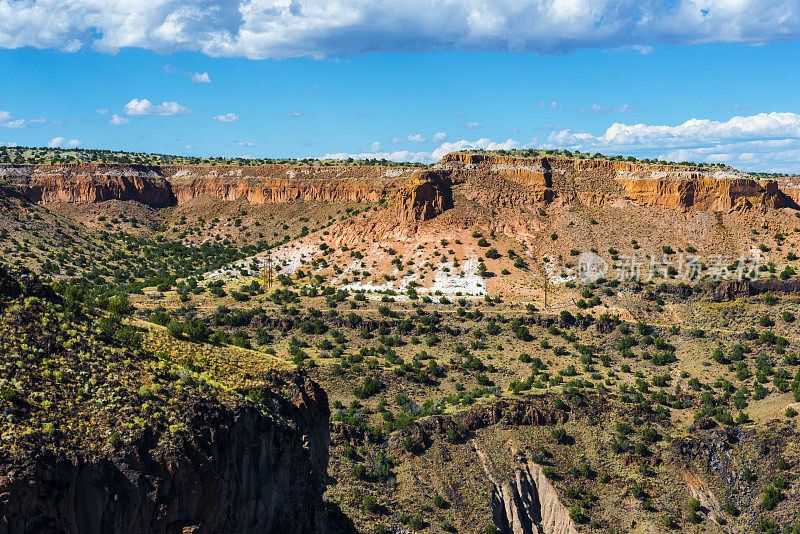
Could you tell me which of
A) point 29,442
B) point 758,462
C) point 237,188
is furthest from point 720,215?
point 29,442

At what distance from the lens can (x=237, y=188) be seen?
122 m

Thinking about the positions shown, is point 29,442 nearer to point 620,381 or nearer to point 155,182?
point 620,381

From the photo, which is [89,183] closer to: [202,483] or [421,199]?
[421,199]

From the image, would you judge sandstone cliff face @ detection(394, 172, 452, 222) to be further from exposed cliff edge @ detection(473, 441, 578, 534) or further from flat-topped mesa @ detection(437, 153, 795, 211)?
exposed cliff edge @ detection(473, 441, 578, 534)

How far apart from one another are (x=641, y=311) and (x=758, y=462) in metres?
26.8

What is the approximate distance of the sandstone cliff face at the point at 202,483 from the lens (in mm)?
15352

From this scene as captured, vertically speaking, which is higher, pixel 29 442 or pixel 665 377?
pixel 29 442

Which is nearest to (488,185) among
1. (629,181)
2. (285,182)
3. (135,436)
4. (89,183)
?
(629,181)

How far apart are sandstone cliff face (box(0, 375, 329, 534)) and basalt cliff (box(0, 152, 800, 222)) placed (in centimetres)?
7024

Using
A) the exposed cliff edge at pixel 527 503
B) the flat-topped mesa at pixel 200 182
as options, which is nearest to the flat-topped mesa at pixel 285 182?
the flat-topped mesa at pixel 200 182

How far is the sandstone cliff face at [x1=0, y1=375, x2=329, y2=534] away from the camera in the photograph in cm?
1535

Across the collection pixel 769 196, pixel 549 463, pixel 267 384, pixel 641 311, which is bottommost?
pixel 549 463

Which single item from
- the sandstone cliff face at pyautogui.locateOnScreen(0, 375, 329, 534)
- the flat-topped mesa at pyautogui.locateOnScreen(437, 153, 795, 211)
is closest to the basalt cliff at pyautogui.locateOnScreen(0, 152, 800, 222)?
the flat-topped mesa at pyautogui.locateOnScreen(437, 153, 795, 211)

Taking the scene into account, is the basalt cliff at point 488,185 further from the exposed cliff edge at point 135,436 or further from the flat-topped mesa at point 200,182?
the exposed cliff edge at point 135,436
